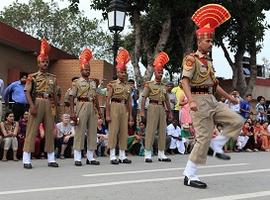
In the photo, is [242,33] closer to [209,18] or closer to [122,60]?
[122,60]

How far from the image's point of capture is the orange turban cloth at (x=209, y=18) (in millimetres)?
7234

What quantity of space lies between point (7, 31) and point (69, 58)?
19.6 ft

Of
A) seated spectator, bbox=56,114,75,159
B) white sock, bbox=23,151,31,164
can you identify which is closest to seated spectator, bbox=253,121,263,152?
seated spectator, bbox=56,114,75,159

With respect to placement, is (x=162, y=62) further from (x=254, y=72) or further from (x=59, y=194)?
(x=254, y=72)

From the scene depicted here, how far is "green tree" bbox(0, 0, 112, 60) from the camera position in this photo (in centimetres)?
4178

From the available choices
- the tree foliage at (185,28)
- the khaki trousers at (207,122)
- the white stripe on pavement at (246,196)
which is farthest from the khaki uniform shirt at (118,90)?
the tree foliage at (185,28)

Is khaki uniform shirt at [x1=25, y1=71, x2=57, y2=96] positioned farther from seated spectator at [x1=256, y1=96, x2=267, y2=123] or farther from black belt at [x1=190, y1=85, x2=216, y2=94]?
seated spectator at [x1=256, y1=96, x2=267, y2=123]

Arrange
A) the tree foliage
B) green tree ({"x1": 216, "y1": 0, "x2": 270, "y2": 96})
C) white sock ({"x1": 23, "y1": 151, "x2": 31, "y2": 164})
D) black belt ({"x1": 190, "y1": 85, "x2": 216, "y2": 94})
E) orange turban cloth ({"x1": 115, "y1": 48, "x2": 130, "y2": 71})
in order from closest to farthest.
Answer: black belt ({"x1": 190, "y1": 85, "x2": 216, "y2": 94}) → white sock ({"x1": 23, "y1": 151, "x2": 31, "y2": 164}) → orange turban cloth ({"x1": 115, "y1": 48, "x2": 130, "y2": 71}) → the tree foliage → green tree ({"x1": 216, "y1": 0, "x2": 270, "y2": 96})

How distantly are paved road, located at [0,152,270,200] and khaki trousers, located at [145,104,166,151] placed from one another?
45.1 inches

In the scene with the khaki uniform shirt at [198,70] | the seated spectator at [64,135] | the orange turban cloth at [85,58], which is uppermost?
the orange turban cloth at [85,58]

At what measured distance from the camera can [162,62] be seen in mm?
10961

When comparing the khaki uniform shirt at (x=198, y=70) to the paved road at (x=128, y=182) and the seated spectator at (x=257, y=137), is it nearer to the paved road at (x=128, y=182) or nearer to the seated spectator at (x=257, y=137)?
the paved road at (x=128, y=182)

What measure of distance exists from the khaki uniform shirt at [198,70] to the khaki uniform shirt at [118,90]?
3.41 m

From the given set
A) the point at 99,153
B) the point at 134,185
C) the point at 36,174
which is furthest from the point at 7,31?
the point at 134,185
